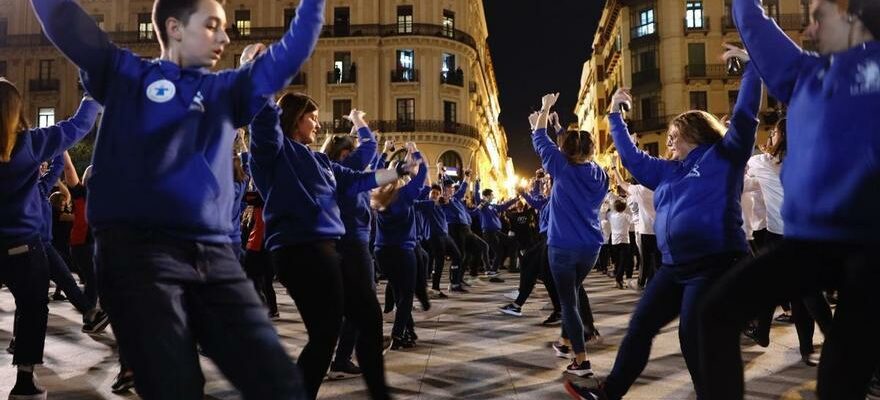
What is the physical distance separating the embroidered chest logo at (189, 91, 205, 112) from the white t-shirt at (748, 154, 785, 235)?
6231mm

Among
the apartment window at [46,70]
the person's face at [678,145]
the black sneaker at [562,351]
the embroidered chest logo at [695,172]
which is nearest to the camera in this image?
the embroidered chest logo at [695,172]

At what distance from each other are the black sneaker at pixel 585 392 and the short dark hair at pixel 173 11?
3.09 m

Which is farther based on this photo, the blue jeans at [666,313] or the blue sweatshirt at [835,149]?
the blue jeans at [666,313]

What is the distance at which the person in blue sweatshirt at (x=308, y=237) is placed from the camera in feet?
11.6

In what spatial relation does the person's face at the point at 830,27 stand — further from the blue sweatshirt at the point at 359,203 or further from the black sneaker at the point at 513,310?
the black sneaker at the point at 513,310

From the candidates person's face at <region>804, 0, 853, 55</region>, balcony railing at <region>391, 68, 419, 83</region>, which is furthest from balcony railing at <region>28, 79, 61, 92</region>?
person's face at <region>804, 0, 853, 55</region>

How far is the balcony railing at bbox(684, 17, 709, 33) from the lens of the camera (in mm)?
46812

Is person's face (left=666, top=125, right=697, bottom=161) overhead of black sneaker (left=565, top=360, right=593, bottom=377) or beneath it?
overhead

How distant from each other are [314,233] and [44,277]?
2337 mm

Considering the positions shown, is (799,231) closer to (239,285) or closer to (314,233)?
(239,285)

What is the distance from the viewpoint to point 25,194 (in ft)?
15.0

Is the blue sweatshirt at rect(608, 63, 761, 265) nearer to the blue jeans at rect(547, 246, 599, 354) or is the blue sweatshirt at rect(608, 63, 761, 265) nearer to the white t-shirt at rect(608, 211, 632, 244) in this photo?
the blue jeans at rect(547, 246, 599, 354)

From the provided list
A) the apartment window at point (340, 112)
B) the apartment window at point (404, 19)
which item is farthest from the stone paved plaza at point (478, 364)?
the apartment window at point (404, 19)

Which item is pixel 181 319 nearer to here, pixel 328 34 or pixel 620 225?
pixel 620 225
